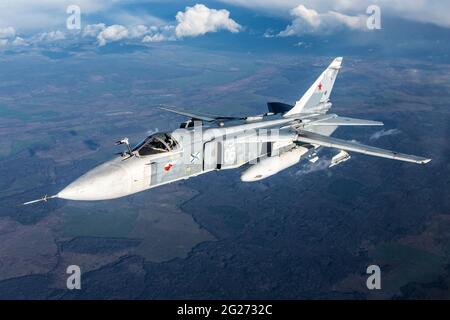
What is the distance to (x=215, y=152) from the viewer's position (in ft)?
74.1

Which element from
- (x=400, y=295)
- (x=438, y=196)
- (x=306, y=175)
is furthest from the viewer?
(x=306, y=175)

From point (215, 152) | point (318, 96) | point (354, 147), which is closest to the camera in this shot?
point (215, 152)

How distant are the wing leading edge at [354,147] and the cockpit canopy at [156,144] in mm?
9427

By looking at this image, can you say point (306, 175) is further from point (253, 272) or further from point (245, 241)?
point (253, 272)

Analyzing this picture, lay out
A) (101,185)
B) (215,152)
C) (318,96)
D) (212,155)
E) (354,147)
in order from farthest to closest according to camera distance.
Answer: (318,96) → (354,147) → (215,152) → (212,155) → (101,185)

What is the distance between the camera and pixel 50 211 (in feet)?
498

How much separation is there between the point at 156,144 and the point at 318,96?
60.3ft

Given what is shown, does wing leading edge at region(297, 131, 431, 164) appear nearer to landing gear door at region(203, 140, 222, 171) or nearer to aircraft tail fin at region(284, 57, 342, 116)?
landing gear door at region(203, 140, 222, 171)

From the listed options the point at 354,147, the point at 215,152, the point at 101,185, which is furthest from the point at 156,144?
the point at 354,147

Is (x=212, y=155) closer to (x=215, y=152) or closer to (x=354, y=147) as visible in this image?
(x=215, y=152)

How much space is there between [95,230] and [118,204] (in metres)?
18.7

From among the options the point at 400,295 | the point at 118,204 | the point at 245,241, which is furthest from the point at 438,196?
the point at 118,204

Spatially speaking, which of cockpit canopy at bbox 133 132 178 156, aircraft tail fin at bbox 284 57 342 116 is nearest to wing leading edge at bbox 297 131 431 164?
aircraft tail fin at bbox 284 57 342 116

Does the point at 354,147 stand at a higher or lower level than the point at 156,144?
lower
